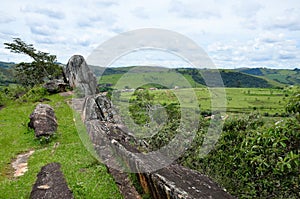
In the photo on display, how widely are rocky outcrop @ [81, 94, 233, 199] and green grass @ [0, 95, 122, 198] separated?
41.1 inches

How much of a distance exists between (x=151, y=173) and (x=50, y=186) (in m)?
5.26

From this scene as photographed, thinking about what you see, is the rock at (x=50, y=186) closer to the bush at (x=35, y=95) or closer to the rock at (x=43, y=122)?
the rock at (x=43, y=122)

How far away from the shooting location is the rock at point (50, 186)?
11.6 metres

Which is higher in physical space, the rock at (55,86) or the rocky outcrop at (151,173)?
the rock at (55,86)

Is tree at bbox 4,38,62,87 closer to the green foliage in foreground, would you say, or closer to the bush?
the bush

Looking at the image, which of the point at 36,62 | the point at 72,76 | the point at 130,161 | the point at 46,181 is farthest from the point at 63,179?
the point at 36,62

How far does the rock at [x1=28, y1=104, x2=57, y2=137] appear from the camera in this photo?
71.9 feet

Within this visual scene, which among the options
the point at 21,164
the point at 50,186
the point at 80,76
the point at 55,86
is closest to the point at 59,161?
the point at 21,164

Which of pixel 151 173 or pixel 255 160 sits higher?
pixel 255 160

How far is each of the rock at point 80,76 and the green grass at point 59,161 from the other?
34.3 ft

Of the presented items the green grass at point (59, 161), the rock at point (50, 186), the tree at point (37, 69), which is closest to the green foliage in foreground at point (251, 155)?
the green grass at point (59, 161)

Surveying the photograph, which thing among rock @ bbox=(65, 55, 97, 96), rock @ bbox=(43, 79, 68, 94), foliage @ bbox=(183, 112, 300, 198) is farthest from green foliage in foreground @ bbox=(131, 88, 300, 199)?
rock @ bbox=(43, 79, 68, 94)

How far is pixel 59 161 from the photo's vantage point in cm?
1647

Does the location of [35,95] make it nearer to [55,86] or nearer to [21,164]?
[55,86]
